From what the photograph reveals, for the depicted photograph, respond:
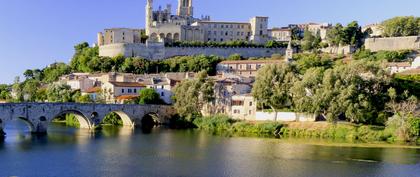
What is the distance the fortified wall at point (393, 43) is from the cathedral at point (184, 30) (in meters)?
23.2

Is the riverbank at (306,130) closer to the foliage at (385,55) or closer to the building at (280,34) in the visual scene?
the foliage at (385,55)

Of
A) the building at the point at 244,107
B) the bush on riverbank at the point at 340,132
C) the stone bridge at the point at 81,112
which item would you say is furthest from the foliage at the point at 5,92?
the bush on riverbank at the point at 340,132

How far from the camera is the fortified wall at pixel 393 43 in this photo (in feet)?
320

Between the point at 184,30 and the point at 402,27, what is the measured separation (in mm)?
41067

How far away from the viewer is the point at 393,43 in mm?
99750

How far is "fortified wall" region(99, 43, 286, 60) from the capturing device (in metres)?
104

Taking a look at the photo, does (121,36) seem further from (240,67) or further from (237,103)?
(237,103)

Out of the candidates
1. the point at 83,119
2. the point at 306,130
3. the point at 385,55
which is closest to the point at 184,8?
the point at 385,55

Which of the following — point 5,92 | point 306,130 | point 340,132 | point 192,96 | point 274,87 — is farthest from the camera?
point 5,92

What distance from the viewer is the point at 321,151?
44.3m

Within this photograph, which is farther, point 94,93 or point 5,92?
point 5,92

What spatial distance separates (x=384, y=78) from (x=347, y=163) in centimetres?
2114

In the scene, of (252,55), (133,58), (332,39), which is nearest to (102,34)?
(133,58)

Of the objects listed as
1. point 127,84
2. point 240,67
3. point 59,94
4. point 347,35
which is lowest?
point 59,94
